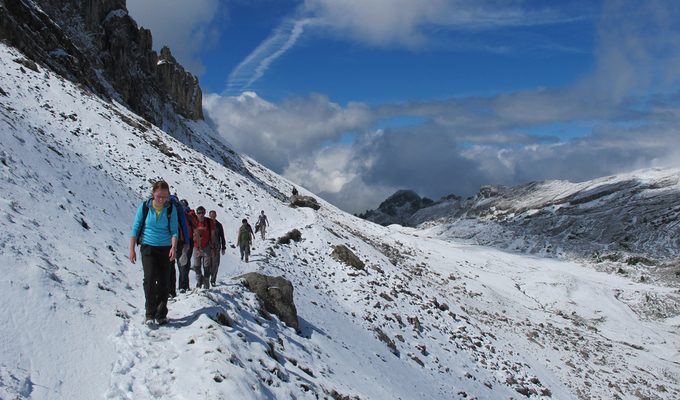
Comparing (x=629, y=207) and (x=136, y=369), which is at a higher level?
(x=629, y=207)

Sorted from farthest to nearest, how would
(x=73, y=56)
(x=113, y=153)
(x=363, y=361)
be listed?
(x=73, y=56)
(x=113, y=153)
(x=363, y=361)

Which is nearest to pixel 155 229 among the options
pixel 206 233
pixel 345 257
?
pixel 206 233

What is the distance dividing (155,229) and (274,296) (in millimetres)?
6074

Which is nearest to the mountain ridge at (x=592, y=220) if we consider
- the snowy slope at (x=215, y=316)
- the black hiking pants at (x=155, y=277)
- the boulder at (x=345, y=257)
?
the snowy slope at (x=215, y=316)

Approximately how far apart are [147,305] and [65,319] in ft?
4.52

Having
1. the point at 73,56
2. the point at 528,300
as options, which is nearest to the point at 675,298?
the point at 528,300

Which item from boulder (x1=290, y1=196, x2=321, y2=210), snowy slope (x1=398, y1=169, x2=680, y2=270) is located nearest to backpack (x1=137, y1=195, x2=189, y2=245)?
boulder (x1=290, y1=196, x2=321, y2=210)

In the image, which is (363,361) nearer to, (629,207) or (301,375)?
(301,375)

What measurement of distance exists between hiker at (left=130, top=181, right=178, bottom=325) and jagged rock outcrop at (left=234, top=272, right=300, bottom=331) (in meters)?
4.95

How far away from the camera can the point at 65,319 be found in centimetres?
813

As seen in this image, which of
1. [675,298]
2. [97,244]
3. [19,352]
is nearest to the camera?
[19,352]

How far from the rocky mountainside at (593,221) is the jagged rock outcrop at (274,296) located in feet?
302

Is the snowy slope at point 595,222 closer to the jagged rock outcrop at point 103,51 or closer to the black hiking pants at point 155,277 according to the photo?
the jagged rock outcrop at point 103,51

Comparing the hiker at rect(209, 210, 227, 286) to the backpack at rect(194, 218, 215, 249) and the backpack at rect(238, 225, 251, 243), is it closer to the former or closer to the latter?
the backpack at rect(194, 218, 215, 249)
